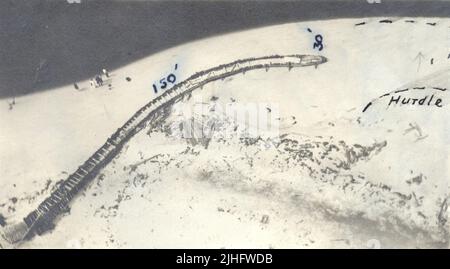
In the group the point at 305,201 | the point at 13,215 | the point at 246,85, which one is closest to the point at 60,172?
the point at 13,215

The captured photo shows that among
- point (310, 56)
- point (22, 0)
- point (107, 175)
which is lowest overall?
point (107, 175)

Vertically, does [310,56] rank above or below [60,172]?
above

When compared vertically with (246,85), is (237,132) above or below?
below

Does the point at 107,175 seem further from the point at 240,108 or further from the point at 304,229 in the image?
the point at 304,229

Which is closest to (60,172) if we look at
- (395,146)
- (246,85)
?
(246,85)

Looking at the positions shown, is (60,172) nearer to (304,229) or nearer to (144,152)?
(144,152)

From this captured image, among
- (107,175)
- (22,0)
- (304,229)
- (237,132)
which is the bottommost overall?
(304,229)
